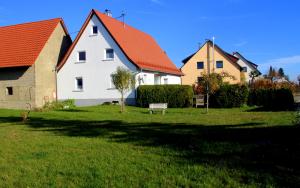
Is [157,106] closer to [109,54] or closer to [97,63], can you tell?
[109,54]

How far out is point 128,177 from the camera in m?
7.48

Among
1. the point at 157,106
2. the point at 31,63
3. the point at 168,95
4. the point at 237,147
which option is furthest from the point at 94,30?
the point at 237,147

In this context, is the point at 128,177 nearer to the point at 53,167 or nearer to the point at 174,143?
the point at 53,167

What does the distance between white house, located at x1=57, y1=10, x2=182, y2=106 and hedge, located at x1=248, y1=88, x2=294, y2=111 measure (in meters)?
9.74

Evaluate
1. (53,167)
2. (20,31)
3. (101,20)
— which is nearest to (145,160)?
(53,167)

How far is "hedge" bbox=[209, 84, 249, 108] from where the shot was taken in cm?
2989

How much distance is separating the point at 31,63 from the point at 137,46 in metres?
10.4

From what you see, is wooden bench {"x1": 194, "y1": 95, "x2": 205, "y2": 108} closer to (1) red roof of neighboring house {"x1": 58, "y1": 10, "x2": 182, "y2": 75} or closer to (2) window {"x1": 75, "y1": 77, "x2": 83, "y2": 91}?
(1) red roof of neighboring house {"x1": 58, "y1": 10, "x2": 182, "y2": 75}

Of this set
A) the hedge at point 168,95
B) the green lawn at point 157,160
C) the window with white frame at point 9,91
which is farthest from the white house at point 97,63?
the green lawn at point 157,160

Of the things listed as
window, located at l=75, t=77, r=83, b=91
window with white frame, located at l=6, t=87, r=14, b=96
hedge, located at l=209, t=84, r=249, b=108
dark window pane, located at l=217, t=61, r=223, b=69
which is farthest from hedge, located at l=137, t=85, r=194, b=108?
dark window pane, located at l=217, t=61, r=223, b=69

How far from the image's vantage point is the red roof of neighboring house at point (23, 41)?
115 ft

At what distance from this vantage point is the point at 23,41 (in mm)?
37125

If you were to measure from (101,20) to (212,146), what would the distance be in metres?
28.0

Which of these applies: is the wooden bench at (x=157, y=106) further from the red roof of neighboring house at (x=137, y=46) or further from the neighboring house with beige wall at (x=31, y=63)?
the neighboring house with beige wall at (x=31, y=63)
